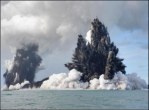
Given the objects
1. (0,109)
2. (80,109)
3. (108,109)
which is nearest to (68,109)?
(80,109)

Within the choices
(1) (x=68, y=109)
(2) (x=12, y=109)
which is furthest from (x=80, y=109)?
(2) (x=12, y=109)

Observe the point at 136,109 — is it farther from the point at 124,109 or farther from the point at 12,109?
the point at 12,109

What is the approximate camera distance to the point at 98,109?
206 feet

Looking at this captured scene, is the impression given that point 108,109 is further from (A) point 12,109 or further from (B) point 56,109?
(A) point 12,109

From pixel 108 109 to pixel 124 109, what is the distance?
3446 mm

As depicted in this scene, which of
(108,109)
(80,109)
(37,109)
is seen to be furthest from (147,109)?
(37,109)

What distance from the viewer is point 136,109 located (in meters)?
65.6

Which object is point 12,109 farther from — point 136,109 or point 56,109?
point 136,109

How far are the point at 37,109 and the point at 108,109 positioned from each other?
1198cm

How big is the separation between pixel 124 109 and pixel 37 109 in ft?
49.3

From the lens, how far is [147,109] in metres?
66.0

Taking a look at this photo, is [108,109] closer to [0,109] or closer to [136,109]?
[136,109]

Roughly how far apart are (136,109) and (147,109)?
6.77ft

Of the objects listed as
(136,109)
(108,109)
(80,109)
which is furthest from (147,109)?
(80,109)
